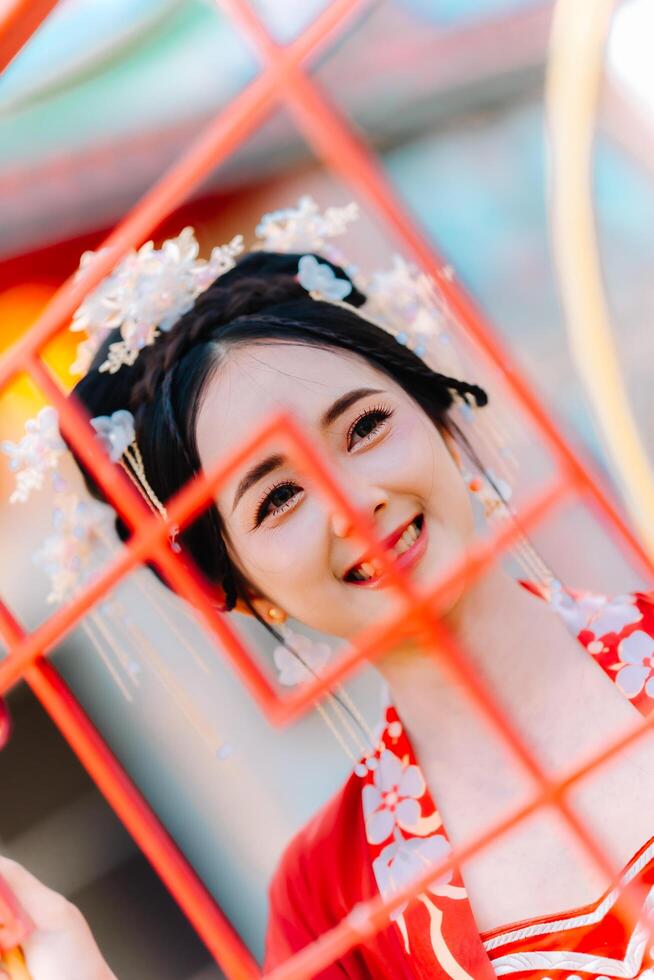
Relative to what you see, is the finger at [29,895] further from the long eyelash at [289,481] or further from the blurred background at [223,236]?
the long eyelash at [289,481]

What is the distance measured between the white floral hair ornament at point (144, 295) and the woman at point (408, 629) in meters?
0.01

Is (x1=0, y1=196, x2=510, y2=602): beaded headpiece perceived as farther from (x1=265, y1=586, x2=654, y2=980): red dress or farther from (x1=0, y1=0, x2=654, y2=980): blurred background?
(x1=265, y1=586, x2=654, y2=980): red dress

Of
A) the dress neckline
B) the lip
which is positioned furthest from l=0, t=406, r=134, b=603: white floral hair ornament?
the dress neckline

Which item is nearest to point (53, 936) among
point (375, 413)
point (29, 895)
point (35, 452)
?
point (29, 895)

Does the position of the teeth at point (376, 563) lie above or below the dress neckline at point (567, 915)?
above

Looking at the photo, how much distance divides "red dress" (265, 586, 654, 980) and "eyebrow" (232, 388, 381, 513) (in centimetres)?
23

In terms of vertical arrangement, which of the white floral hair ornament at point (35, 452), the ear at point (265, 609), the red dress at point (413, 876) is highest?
the white floral hair ornament at point (35, 452)

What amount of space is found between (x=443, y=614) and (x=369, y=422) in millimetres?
165

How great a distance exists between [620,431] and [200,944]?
57 centimetres

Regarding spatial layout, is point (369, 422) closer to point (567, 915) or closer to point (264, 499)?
point (264, 499)

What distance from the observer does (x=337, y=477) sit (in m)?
0.71

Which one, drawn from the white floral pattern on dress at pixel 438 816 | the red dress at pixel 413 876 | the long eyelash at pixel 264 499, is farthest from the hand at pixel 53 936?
the long eyelash at pixel 264 499

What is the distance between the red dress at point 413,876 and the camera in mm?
703

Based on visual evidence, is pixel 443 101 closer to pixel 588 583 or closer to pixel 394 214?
pixel 394 214
